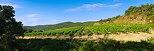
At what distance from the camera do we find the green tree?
9631 millimetres

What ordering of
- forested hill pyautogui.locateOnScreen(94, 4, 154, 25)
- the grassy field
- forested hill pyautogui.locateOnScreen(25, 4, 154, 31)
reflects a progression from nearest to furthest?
the grassy field < forested hill pyautogui.locateOnScreen(94, 4, 154, 25) < forested hill pyautogui.locateOnScreen(25, 4, 154, 31)

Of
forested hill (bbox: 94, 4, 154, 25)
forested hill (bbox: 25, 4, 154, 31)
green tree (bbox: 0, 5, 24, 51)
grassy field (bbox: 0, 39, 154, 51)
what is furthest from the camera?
forested hill (bbox: 25, 4, 154, 31)

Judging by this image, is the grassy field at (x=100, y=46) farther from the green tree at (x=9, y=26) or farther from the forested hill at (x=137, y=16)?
the forested hill at (x=137, y=16)

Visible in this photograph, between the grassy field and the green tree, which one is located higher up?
the green tree

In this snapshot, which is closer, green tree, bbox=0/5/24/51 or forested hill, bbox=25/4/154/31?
green tree, bbox=0/5/24/51

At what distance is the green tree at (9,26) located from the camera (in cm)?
963

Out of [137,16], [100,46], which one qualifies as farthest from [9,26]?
[137,16]

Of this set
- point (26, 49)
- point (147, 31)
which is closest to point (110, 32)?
point (147, 31)

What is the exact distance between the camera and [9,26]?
33.0ft

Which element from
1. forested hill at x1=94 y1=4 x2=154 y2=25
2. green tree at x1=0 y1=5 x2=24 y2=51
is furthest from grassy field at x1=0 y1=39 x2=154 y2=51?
forested hill at x1=94 y1=4 x2=154 y2=25

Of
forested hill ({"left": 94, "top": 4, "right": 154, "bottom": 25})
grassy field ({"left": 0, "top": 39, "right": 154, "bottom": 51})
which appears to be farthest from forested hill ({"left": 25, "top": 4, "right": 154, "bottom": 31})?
grassy field ({"left": 0, "top": 39, "right": 154, "bottom": 51})

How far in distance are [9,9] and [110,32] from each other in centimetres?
2198

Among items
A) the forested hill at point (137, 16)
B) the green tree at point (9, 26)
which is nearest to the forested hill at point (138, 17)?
the forested hill at point (137, 16)

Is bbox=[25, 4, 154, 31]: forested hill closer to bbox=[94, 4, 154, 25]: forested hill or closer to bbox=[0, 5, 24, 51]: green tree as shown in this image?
bbox=[94, 4, 154, 25]: forested hill
